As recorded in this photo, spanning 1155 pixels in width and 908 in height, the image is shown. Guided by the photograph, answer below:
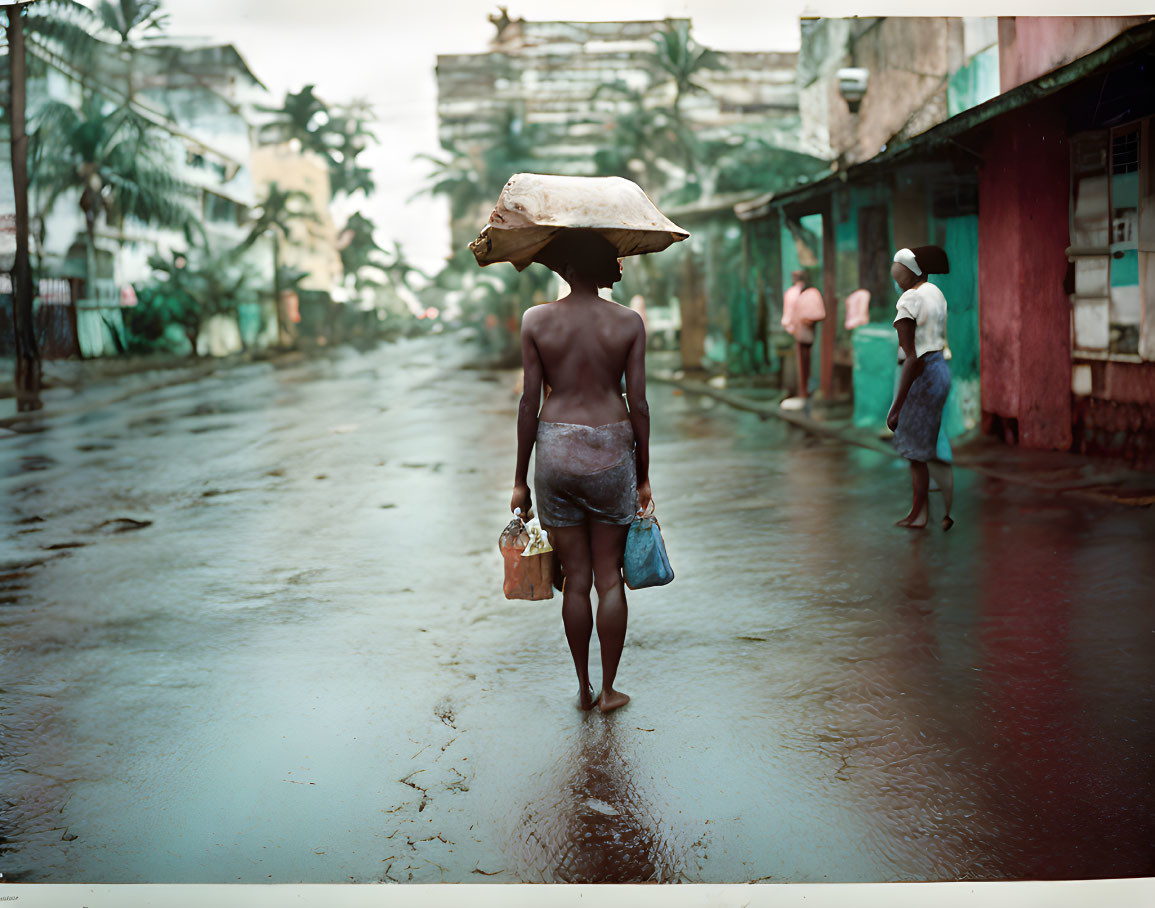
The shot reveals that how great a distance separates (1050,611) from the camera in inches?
194

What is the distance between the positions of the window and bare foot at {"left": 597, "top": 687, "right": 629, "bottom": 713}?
17.0 feet

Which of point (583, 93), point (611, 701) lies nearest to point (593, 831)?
point (611, 701)

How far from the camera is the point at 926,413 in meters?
6.45

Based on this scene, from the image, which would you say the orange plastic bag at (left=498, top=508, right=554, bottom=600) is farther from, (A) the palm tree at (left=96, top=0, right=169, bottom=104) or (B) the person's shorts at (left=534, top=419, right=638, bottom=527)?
(A) the palm tree at (left=96, top=0, right=169, bottom=104)

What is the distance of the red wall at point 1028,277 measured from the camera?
8.41 m

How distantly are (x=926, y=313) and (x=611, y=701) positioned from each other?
3431 mm

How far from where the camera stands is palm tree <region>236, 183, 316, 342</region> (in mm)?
14298

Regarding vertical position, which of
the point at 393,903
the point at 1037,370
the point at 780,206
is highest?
the point at 780,206

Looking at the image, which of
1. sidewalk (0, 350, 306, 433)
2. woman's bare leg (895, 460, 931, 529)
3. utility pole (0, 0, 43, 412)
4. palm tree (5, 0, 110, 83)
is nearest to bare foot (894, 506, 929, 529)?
woman's bare leg (895, 460, 931, 529)

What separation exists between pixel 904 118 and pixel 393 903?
12.1 m

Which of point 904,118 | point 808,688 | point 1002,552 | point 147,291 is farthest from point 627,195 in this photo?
point 147,291

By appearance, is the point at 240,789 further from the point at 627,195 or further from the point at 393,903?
the point at 627,195

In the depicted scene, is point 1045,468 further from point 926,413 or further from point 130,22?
point 130,22

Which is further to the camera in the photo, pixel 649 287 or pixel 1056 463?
pixel 649 287
